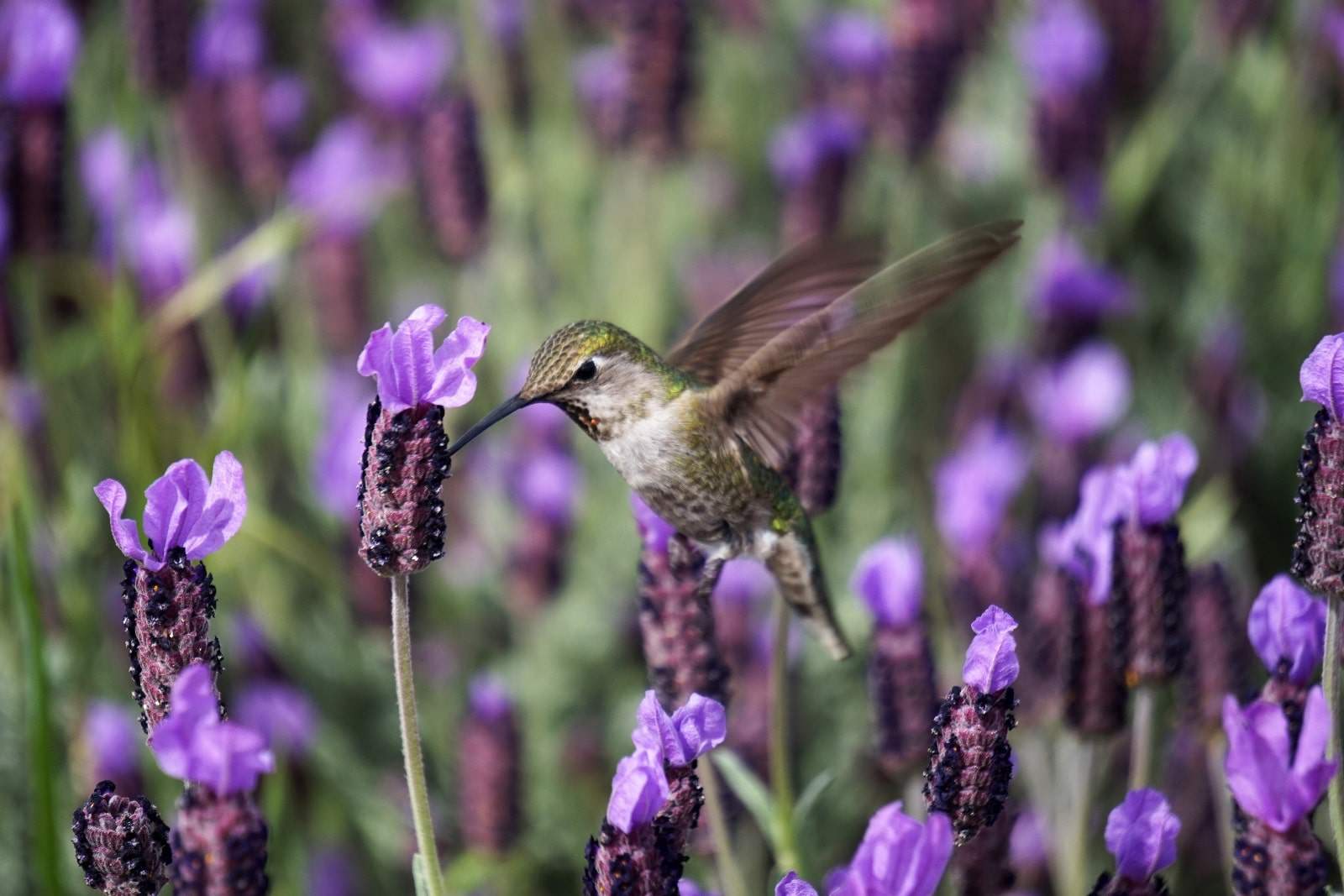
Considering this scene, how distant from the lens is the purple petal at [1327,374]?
4.06ft

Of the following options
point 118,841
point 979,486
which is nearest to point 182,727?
point 118,841

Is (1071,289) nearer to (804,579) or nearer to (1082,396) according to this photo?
(1082,396)

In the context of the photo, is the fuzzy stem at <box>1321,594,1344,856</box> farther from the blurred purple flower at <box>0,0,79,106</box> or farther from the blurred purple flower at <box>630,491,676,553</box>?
the blurred purple flower at <box>0,0,79,106</box>

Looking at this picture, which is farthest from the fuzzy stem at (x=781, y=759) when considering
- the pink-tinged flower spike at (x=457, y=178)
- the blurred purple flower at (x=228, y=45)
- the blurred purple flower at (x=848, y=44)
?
the blurred purple flower at (x=228, y=45)

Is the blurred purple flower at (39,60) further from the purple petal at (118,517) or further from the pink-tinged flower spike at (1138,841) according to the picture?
the pink-tinged flower spike at (1138,841)

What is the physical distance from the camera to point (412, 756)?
122cm

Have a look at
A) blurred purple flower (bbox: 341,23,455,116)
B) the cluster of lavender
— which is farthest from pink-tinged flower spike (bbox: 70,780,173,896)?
blurred purple flower (bbox: 341,23,455,116)

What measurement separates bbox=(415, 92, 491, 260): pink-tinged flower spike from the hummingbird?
1480 millimetres

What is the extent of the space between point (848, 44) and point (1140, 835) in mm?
3203

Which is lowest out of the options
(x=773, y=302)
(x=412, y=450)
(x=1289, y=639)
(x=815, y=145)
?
(x=1289, y=639)

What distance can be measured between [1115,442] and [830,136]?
35.6 inches

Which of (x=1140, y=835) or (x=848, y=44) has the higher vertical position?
(x=848, y=44)

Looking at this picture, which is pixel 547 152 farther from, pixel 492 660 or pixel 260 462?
pixel 492 660

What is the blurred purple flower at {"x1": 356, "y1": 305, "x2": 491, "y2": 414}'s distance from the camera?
49.0 inches
